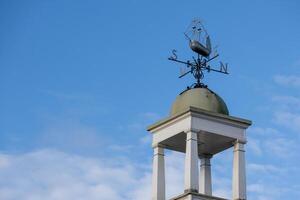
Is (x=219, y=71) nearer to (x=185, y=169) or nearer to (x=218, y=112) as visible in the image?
(x=218, y=112)

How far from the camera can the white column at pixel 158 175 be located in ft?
168

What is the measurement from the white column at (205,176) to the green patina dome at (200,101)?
10.2 ft

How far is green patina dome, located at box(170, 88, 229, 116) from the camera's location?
51031 mm

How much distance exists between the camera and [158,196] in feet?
167

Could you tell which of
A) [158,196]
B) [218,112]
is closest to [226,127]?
→ [218,112]

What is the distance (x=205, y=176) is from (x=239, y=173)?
3002mm

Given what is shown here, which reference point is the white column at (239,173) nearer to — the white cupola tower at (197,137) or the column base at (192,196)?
the white cupola tower at (197,137)

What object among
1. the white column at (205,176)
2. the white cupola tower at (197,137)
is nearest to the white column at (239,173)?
the white cupola tower at (197,137)

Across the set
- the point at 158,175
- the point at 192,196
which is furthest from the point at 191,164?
the point at 158,175

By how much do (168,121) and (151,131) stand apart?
1.37 meters

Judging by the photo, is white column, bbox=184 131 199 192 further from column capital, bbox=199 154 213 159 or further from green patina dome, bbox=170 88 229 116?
column capital, bbox=199 154 213 159

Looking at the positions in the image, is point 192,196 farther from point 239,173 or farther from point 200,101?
point 200,101

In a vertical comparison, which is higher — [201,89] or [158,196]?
[201,89]

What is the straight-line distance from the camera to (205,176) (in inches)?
2088
